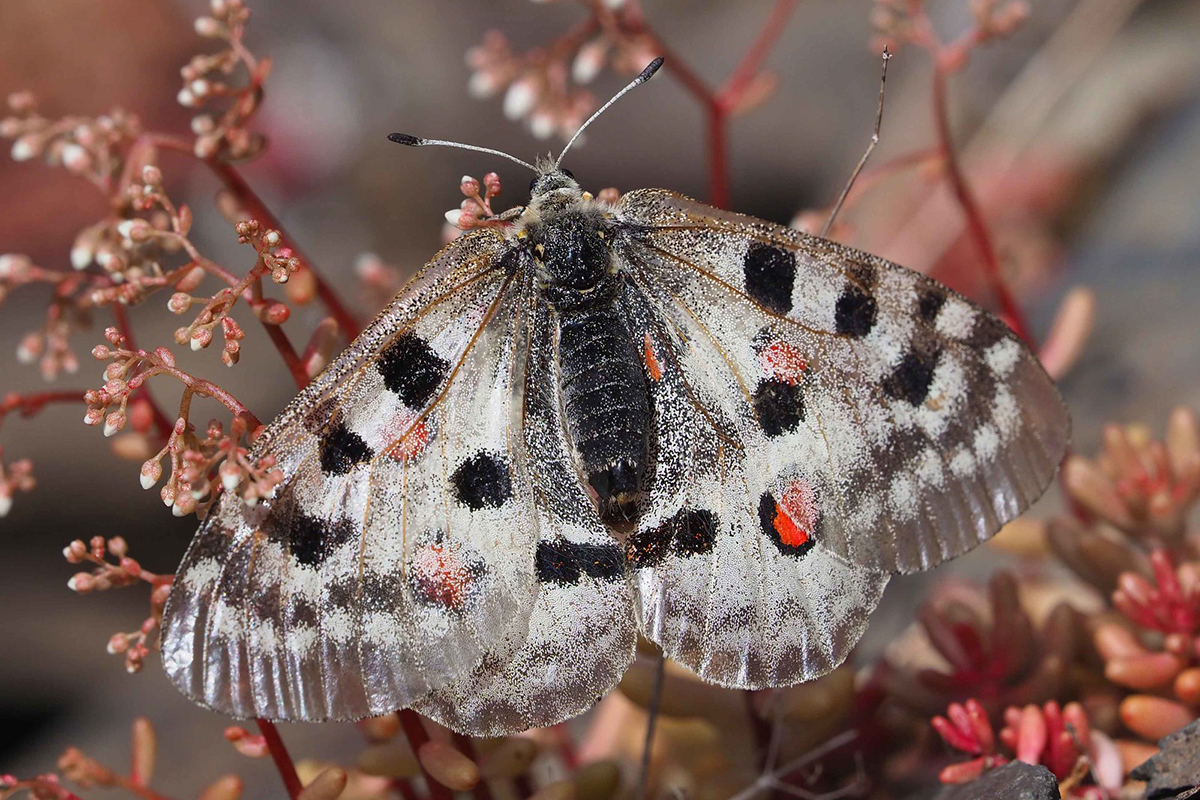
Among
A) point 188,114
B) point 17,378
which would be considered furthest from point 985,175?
point 188,114

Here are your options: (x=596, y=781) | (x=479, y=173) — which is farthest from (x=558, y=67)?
(x=479, y=173)

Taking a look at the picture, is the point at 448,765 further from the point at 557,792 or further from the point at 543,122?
the point at 543,122

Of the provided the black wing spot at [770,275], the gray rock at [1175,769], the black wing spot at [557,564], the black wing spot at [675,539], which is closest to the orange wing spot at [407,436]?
the black wing spot at [557,564]

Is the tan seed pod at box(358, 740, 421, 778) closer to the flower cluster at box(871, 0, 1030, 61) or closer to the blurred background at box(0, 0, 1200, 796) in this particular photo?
the blurred background at box(0, 0, 1200, 796)

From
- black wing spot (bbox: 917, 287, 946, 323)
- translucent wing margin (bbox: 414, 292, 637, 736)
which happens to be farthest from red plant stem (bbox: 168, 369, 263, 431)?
black wing spot (bbox: 917, 287, 946, 323)

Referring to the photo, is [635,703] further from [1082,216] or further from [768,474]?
[1082,216]

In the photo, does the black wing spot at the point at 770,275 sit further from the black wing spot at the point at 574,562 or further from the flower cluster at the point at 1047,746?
the flower cluster at the point at 1047,746

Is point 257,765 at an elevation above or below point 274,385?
below
